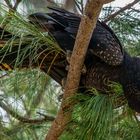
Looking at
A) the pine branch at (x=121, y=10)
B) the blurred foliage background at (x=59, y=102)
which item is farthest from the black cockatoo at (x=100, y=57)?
the pine branch at (x=121, y=10)

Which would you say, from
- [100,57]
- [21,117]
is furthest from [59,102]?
[100,57]

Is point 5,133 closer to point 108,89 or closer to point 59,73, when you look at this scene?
point 59,73

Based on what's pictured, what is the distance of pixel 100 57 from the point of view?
90cm

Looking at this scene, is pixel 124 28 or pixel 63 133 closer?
pixel 63 133

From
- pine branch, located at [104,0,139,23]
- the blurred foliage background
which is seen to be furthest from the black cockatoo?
pine branch, located at [104,0,139,23]

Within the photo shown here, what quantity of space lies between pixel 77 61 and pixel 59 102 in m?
0.35

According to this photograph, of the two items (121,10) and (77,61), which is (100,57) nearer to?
(77,61)

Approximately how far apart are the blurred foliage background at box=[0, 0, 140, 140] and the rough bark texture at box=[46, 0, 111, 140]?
23 millimetres

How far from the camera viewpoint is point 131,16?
1163mm

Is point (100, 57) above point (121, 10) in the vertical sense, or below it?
below

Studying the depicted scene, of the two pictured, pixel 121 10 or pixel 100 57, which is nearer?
pixel 100 57

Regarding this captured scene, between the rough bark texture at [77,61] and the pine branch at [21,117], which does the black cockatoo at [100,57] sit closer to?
the rough bark texture at [77,61]

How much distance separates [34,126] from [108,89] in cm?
41

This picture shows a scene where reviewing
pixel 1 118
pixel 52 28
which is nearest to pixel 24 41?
pixel 52 28
